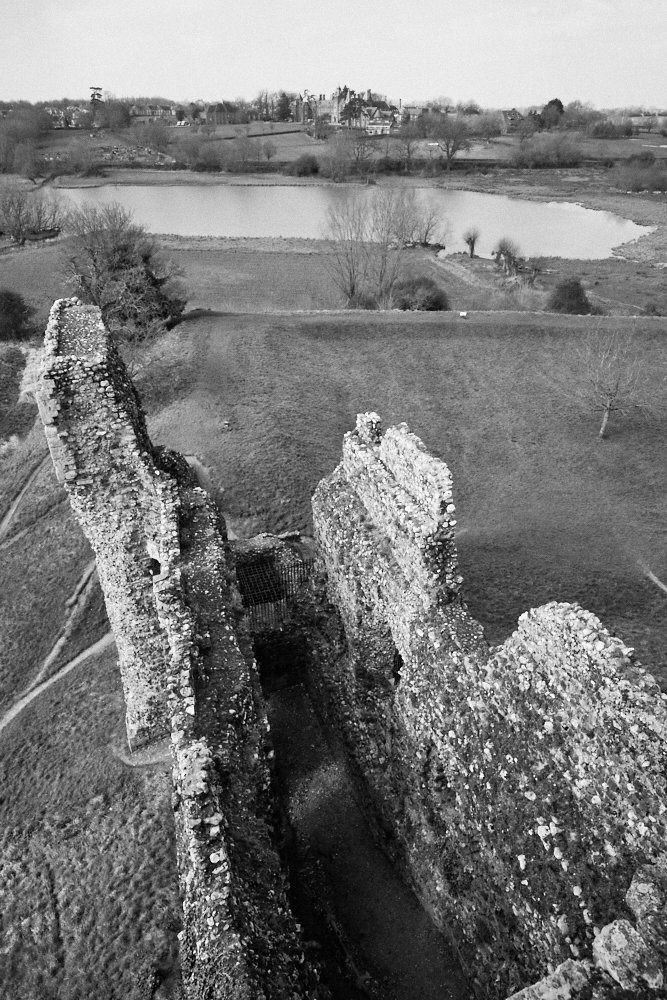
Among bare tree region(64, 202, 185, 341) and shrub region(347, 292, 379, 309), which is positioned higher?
bare tree region(64, 202, 185, 341)

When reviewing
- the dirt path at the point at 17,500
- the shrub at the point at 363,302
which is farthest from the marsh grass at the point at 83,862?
the shrub at the point at 363,302

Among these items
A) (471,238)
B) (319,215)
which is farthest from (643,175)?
(319,215)

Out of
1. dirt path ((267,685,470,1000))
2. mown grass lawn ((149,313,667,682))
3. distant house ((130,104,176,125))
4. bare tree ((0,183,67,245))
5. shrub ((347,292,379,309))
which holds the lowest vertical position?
dirt path ((267,685,470,1000))

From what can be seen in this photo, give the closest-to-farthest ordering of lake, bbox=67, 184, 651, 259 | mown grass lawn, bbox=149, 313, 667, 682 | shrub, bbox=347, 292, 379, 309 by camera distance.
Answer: mown grass lawn, bbox=149, 313, 667, 682, shrub, bbox=347, 292, 379, 309, lake, bbox=67, 184, 651, 259

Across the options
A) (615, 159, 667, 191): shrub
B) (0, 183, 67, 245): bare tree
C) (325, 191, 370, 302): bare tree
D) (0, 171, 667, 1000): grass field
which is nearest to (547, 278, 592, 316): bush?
(0, 171, 667, 1000): grass field

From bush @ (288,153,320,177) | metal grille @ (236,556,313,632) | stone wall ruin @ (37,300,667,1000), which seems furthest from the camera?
bush @ (288,153,320,177)

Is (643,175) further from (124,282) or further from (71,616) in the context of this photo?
(71,616)

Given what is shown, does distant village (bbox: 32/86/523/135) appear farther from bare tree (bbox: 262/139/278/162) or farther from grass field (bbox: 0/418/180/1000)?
grass field (bbox: 0/418/180/1000)
